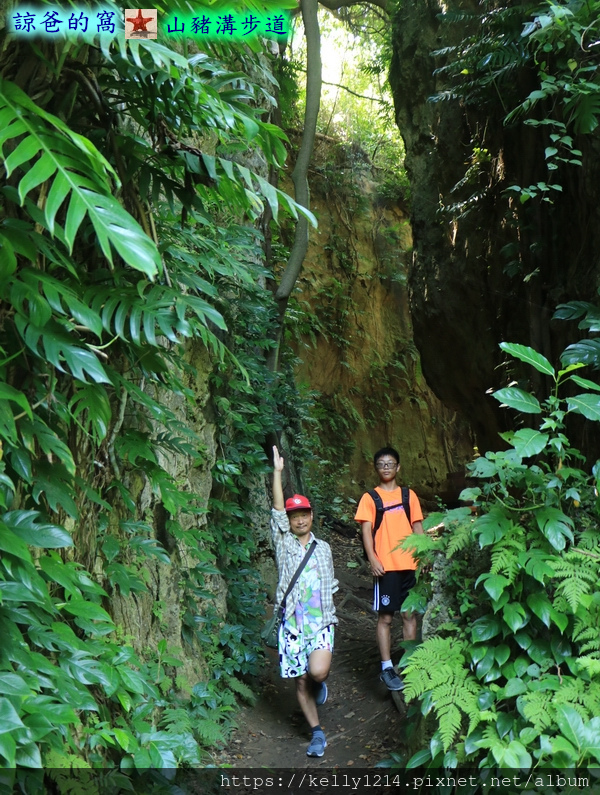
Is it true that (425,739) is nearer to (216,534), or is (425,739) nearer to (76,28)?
(216,534)

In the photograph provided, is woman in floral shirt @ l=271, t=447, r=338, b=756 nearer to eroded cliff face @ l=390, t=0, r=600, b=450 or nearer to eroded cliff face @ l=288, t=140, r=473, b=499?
eroded cliff face @ l=390, t=0, r=600, b=450

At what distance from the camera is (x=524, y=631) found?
2.76m

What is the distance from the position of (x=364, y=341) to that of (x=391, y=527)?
9848 millimetres

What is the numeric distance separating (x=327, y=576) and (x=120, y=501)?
175 cm

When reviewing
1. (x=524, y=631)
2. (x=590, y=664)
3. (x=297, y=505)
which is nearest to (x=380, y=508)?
(x=297, y=505)

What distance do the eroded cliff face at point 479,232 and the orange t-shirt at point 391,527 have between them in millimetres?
1458

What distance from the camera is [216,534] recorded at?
5.01m

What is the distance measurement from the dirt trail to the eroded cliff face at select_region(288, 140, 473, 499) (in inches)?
292

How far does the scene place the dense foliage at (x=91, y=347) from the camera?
6.08 ft

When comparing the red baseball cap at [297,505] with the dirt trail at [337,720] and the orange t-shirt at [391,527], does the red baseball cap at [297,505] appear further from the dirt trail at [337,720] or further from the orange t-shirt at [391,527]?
the dirt trail at [337,720]

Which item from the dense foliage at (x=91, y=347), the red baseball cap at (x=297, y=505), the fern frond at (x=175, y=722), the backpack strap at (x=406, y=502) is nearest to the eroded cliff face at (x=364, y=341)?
the backpack strap at (x=406, y=502)

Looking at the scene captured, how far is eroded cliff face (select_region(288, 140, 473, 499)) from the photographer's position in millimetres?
13422

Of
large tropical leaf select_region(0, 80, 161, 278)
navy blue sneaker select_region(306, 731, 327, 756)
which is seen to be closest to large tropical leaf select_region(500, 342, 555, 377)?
large tropical leaf select_region(0, 80, 161, 278)

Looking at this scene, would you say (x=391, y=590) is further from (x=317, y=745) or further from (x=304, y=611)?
(x=317, y=745)
